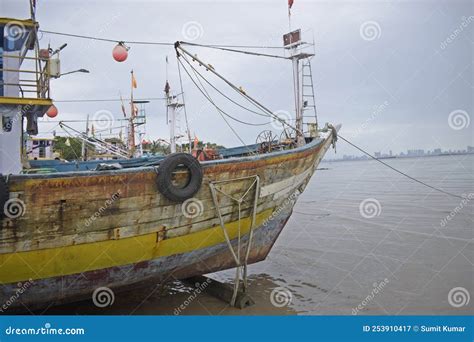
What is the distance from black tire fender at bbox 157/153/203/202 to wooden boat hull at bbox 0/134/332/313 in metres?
0.12

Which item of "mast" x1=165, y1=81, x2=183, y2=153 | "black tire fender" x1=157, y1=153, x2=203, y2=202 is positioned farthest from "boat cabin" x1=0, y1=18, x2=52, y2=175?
"mast" x1=165, y1=81, x2=183, y2=153

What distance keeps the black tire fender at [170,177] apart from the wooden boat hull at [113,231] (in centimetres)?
12

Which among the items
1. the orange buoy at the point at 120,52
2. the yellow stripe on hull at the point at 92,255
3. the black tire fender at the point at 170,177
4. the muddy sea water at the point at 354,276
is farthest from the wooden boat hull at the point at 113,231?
the orange buoy at the point at 120,52

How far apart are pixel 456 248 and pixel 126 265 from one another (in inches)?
334

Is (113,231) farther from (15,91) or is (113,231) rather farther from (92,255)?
(15,91)

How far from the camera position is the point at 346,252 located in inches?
387

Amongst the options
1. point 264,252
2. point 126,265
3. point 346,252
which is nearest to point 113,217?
point 126,265

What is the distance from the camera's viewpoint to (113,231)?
5117 millimetres

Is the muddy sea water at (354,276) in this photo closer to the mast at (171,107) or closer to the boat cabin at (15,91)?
the boat cabin at (15,91)

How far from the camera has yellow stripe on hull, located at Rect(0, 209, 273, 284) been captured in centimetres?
471

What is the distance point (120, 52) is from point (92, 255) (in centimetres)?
354

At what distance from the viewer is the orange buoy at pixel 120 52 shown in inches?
255

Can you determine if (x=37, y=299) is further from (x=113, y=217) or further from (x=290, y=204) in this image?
(x=290, y=204)

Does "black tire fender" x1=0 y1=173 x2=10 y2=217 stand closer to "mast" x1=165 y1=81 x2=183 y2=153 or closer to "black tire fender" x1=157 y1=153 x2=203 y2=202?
"black tire fender" x1=157 y1=153 x2=203 y2=202
